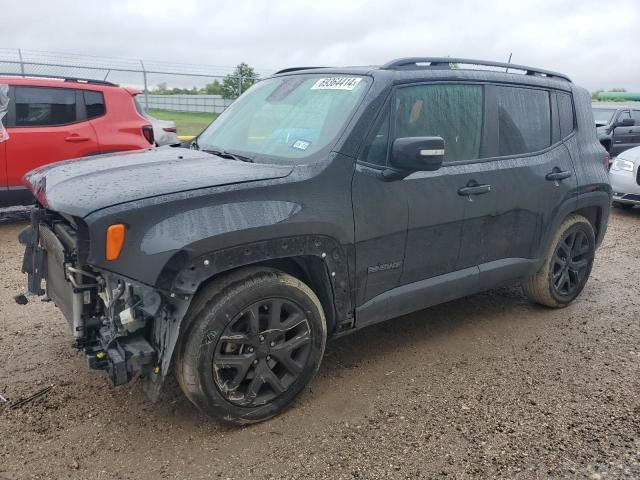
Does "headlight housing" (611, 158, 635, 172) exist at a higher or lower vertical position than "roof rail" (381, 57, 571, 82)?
lower

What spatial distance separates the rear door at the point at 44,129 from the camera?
6770 mm

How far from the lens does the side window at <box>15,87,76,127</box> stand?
693 cm

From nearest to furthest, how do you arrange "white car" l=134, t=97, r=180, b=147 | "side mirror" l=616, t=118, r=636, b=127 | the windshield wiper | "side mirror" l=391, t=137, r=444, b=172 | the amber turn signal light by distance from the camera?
1. the amber turn signal light
2. "side mirror" l=391, t=137, r=444, b=172
3. the windshield wiper
4. "white car" l=134, t=97, r=180, b=147
5. "side mirror" l=616, t=118, r=636, b=127

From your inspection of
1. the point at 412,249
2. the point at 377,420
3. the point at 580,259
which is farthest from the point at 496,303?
the point at 377,420

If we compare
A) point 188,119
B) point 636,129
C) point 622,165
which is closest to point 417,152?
point 622,165

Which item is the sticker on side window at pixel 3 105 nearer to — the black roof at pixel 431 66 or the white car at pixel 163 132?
the white car at pixel 163 132

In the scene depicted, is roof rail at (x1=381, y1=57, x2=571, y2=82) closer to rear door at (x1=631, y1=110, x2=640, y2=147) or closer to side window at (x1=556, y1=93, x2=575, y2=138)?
side window at (x1=556, y1=93, x2=575, y2=138)

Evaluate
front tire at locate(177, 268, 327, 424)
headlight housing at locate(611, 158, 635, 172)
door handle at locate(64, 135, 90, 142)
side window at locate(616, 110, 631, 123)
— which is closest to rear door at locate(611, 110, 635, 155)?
side window at locate(616, 110, 631, 123)

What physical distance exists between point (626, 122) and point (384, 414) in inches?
512

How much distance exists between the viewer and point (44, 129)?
6961mm

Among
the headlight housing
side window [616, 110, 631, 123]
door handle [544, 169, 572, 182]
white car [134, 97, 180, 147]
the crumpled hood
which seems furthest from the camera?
side window [616, 110, 631, 123]

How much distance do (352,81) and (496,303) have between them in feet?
8.18

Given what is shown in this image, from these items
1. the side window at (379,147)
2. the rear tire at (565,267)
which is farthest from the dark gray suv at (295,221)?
the rear tire at (565,267)

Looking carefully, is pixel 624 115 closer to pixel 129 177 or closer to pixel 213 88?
pixel 213 88
